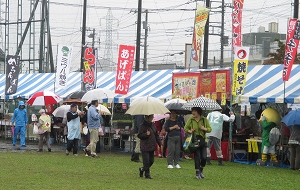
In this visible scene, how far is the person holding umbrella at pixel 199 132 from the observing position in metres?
14.9

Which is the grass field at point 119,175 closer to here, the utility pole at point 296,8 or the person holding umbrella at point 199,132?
the person holding umbrella at point 199,132

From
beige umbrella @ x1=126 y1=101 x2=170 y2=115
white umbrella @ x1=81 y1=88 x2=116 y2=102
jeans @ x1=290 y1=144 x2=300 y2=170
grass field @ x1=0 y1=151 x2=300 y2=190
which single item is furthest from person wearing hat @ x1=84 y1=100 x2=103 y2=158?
jeans @ x1=290 y1=144 x2=300 y2=170

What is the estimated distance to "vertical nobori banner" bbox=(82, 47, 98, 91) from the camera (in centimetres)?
2652

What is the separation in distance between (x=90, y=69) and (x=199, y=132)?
12263mm

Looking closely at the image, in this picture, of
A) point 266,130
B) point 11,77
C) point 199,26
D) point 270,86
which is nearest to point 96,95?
point 199,26

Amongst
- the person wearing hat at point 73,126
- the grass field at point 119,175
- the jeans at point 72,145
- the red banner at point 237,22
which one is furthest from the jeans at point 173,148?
the jeans at point 72,145

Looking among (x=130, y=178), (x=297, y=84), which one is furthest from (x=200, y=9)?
(x=130, y=178)

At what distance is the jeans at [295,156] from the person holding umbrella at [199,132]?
4.57 meters

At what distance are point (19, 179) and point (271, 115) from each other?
8900mm

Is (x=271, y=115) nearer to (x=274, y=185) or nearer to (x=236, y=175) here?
(x=236, y=175)

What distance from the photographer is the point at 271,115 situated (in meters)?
19.9

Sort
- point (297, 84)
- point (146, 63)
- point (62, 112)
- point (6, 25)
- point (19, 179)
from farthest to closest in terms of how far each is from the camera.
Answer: point (146, 63)
point (6, 25)
point (62, 112)
point (297, 84)
point (19, 179)

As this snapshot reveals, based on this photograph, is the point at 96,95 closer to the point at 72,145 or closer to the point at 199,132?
the point at 72,145

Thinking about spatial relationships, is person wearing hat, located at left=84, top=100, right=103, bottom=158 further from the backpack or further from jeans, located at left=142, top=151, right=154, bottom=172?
jeans, located at left=142, top=151, right=154, bottom=172
